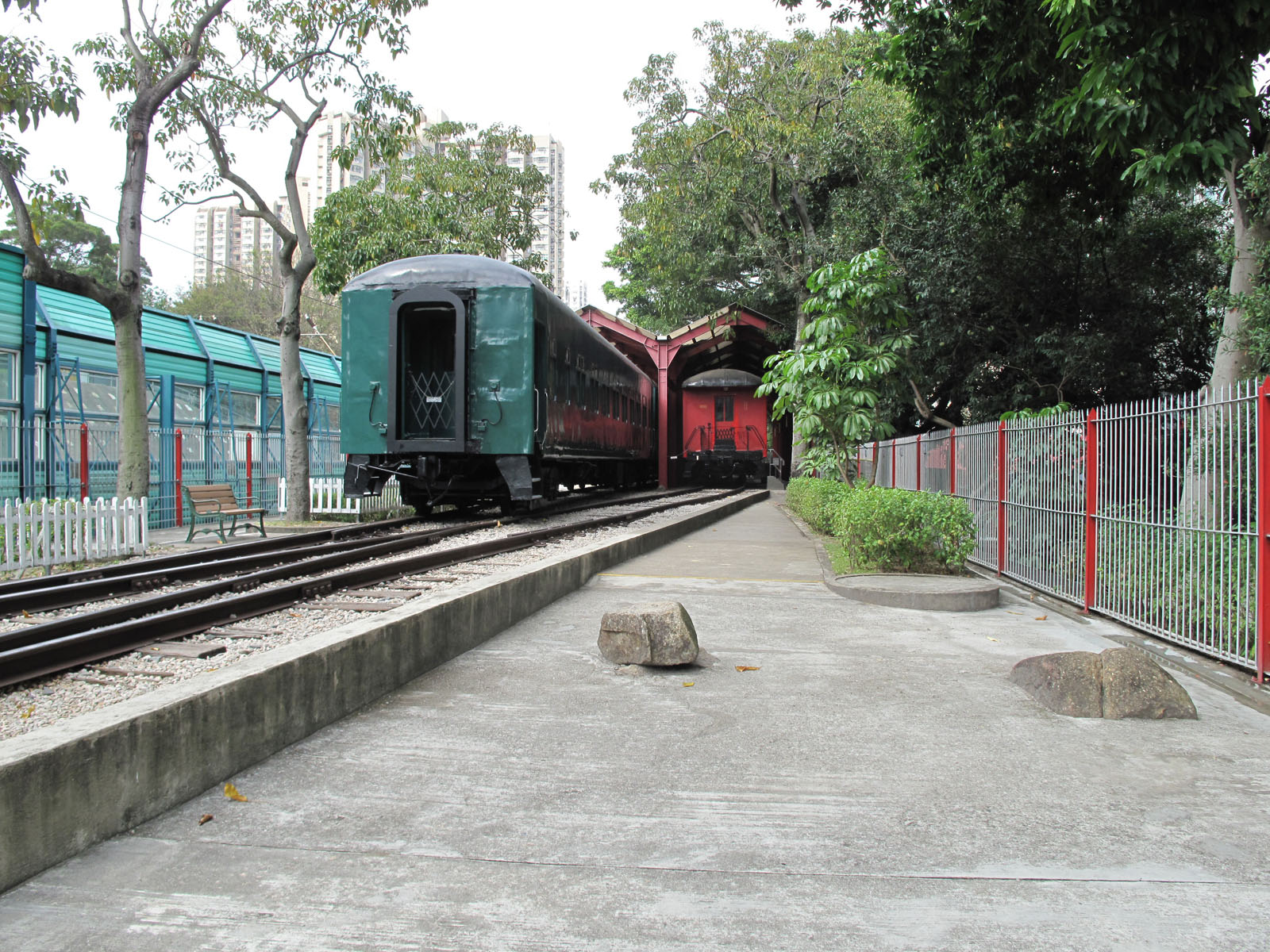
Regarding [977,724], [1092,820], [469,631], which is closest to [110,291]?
[469,631]

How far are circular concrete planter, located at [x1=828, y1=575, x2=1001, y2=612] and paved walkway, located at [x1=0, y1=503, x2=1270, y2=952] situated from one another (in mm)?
2260

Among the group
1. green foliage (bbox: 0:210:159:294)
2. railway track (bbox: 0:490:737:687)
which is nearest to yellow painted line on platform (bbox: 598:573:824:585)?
railway track (bbox: 0:490:737:687)

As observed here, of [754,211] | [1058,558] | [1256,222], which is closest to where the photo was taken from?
[1058,558]

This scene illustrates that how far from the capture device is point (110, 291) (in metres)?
10.6

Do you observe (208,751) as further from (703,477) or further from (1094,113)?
(703,477)

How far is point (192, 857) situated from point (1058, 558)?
7.05 m

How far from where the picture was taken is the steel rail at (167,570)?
6254 millimetres

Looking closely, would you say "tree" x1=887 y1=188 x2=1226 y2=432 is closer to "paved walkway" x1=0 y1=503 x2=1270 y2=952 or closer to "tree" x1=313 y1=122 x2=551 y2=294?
"tree" x1=313 y1=122 x2=551 y2=294

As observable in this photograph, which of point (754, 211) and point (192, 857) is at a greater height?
point (754, 211)

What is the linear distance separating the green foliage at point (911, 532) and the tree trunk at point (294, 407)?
9.34 m

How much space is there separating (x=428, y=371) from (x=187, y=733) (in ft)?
32.0

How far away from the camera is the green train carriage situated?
11.6 meters

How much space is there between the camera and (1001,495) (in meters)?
9.20

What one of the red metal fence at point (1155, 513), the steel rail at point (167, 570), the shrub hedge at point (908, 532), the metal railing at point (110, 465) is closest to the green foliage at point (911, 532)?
the shrub hedge at point (908, 532)
